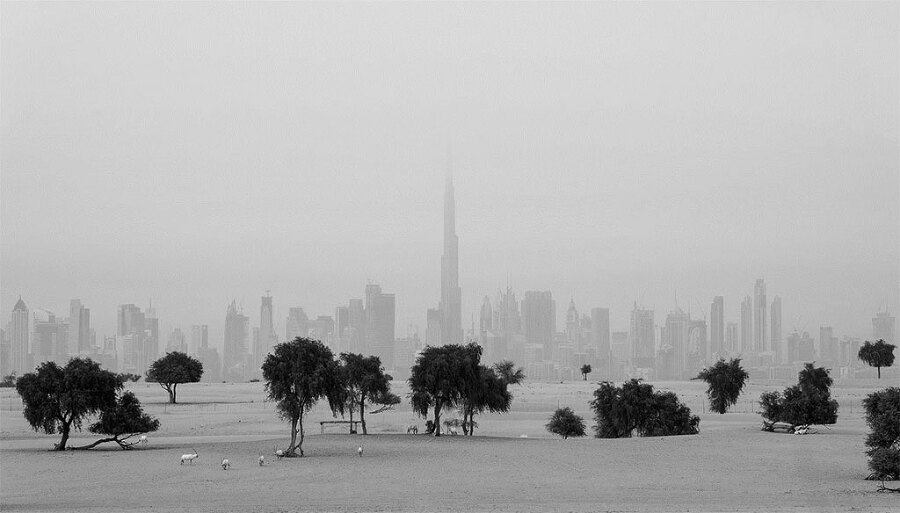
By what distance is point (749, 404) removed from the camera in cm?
10262

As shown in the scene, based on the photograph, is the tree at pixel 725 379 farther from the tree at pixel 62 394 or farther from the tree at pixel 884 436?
the tree at pixel 62 394

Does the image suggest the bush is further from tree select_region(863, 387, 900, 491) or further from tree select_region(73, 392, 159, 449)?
tree select_region(73, 392, 159, 449)

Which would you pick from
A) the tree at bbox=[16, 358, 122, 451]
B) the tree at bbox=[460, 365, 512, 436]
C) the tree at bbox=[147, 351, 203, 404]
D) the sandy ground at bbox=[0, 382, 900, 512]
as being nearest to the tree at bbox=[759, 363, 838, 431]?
the sandy ground at bbox=[0, 382, 900, 512]

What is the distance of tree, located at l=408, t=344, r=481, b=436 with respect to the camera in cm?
6544

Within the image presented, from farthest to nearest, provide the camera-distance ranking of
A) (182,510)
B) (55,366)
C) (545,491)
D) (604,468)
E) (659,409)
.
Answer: (659,409) < (55,366) < (604,468) < (545,491) < (182,510)

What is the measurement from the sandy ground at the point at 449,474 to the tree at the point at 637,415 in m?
2.05

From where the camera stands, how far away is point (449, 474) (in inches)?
1812

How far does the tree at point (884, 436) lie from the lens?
42.4m

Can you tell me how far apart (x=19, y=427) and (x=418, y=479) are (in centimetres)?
4239

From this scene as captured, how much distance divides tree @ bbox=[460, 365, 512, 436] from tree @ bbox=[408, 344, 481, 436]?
50 centimetres

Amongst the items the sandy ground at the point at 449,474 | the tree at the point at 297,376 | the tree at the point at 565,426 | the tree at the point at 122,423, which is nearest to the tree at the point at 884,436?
the sandy ground at the point at 449,474

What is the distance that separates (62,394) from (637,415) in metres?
37.6

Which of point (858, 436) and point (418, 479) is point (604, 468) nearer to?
point (418, 479)

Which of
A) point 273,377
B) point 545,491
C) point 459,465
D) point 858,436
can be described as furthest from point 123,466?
point 858,436
